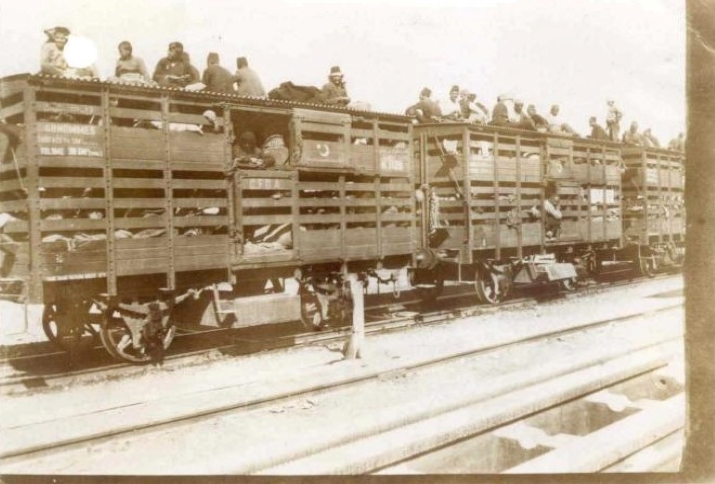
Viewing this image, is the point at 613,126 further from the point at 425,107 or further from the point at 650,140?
the point at 425,107

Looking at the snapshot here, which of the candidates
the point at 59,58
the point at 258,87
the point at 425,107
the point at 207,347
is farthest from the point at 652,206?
the point at 59,58

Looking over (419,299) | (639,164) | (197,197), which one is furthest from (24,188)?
(639,164)

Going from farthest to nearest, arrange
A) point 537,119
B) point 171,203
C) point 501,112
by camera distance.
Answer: point 537,119
point 501,112
point 171,203

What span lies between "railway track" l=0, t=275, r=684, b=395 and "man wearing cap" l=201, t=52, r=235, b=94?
12.1 feet

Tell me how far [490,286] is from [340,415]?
720 cm

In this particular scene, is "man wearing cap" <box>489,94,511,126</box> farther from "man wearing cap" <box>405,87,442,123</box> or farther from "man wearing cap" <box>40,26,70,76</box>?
"man wearing cap" <box>40,26,70,76</box>

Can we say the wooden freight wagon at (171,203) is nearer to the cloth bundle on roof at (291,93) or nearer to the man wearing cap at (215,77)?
the cloth bundle on roof at (291,93)

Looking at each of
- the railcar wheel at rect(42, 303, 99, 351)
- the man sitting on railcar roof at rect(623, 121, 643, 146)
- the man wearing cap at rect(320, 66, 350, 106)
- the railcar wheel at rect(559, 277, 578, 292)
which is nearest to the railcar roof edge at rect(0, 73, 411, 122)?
the man wearing cap at rect(320, 66, 350, 106)

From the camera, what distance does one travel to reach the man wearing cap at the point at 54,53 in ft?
21.3

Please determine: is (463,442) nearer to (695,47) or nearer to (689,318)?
(689,318)

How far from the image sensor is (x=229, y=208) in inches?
312

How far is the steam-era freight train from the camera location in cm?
664

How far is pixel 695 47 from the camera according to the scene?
4621 mm

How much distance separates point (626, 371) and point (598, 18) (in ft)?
11.4
